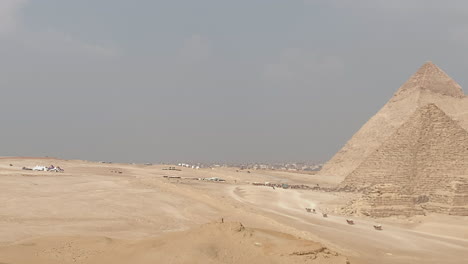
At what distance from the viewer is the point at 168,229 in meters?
17.4

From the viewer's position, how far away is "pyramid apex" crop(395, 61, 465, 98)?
78000 mm

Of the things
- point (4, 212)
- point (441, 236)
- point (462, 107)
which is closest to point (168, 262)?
point (4, 212)

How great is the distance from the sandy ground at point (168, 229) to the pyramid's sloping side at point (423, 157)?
209 inches

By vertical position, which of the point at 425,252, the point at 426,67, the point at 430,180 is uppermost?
the point at 426,67

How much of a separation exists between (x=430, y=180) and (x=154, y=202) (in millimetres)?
20988

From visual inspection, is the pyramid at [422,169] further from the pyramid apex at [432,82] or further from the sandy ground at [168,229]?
the pyramid apex at [432,82]

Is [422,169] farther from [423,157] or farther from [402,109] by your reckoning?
[402,109]

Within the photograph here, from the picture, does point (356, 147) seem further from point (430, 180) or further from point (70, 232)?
point (70, 232)

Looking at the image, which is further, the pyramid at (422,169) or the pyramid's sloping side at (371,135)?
the pyramid's sloping side at (371,135)

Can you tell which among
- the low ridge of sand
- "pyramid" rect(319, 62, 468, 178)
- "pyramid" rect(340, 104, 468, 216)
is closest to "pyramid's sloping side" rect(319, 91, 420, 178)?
"pyramid" rect(319, 62, 468, 178)

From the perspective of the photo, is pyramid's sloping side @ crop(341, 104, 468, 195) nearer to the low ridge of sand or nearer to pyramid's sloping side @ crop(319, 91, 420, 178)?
the low ridge of sand

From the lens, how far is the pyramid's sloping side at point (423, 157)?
34094 mm

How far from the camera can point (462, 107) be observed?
7531 cm

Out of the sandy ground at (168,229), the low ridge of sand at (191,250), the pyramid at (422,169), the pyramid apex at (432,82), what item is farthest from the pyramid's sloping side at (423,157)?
the pyramid apex at (432,82)
